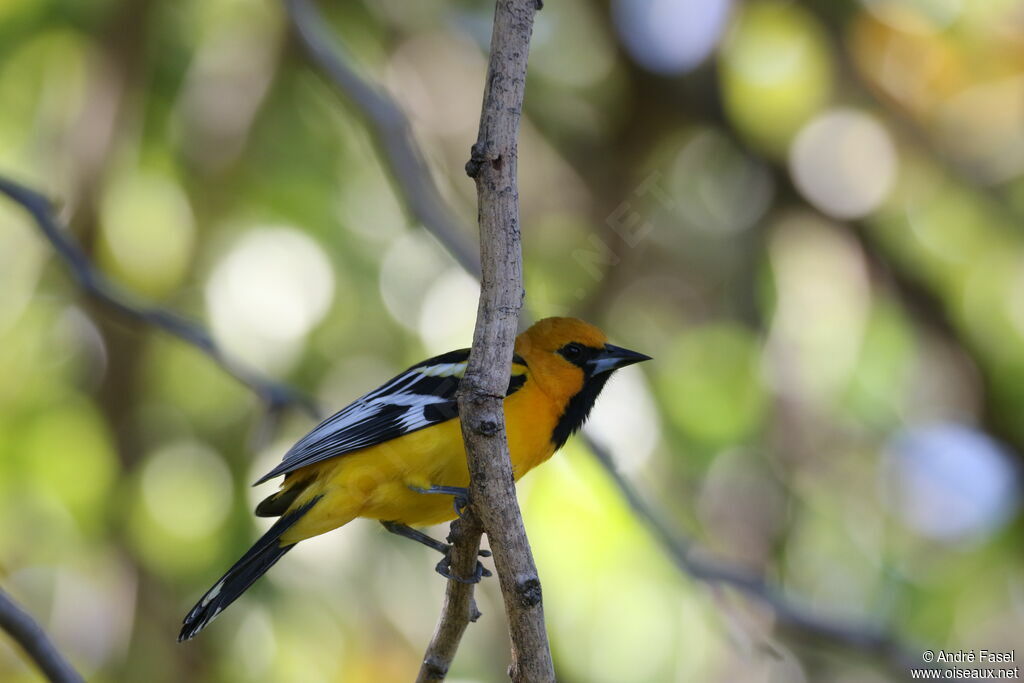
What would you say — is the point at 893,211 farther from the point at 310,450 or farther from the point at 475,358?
the point at 475,358

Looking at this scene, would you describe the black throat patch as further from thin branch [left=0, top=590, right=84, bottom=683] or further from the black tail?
thin branch [left=0, top=590, right=84, bottom=683]

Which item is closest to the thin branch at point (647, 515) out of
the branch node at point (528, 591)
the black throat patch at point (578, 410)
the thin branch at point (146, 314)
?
the black throat patch at point (578, 410)

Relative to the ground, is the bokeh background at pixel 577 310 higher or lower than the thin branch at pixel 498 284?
higher

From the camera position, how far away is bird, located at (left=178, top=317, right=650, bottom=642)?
12.4ft

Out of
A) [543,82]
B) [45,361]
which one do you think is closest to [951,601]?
[543,82]

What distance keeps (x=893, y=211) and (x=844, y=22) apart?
4.27 feet

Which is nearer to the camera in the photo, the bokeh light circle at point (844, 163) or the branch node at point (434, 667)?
the branch node at point (434, 667)

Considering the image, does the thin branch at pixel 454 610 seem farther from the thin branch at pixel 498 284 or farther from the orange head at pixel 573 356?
the orange head at pixel 573 356

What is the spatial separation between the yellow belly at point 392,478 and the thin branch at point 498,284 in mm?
1235

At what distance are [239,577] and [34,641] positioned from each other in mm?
869

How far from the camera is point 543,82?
7.27 metres

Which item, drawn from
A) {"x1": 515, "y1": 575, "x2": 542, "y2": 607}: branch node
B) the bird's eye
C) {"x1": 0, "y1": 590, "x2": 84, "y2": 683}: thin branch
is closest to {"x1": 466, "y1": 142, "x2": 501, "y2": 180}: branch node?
{"x1": 515, "y1": 575, "x2": 542, "y2": 607}: branch node

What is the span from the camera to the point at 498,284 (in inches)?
94.2

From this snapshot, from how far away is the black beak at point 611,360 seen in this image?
4.49 meters
